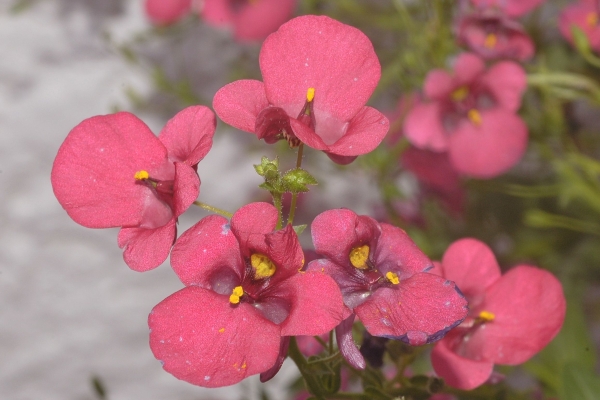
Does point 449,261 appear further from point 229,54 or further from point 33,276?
point 33,276

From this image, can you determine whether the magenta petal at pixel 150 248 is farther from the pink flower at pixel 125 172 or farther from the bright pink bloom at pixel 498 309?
the bright pink bloom at pixel 498 309

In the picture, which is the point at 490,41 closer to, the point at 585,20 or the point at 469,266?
Answer: the point at 585,20

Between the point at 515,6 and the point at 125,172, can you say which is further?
the point at 515,6

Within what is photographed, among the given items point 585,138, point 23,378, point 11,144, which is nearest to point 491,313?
point 585,138

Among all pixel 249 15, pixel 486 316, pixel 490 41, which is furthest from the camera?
pixel 249 15

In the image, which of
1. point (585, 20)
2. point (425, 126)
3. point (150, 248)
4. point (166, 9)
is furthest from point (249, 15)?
point (150, 248)

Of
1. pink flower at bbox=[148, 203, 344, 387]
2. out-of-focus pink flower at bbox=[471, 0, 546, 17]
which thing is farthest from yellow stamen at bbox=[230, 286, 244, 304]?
out-of-focus pink flower at bbox=[471, 0, 546, 17]
